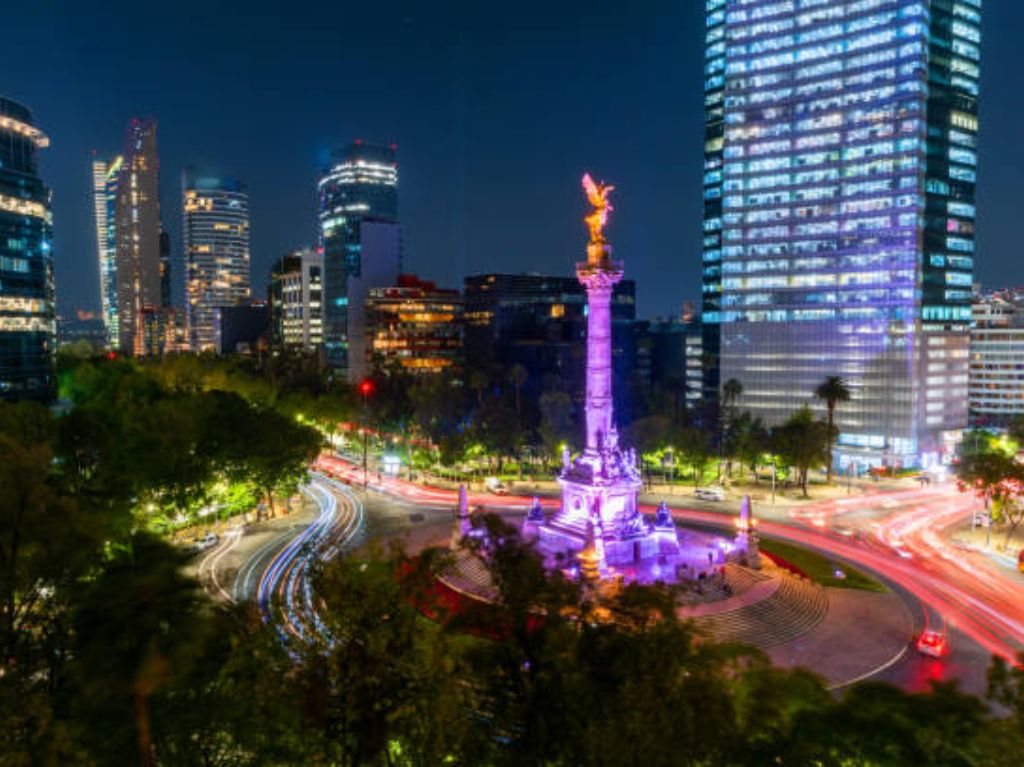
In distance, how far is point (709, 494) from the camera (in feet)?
250

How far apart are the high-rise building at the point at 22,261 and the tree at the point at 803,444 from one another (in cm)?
8959

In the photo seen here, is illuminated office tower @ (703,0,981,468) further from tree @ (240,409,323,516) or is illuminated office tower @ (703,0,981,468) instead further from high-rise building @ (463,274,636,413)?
tree @ (240,409,323,516)

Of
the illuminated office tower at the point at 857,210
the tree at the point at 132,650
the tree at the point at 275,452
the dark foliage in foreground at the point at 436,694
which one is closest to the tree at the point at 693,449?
the illuminated office tower at the point at 857,210

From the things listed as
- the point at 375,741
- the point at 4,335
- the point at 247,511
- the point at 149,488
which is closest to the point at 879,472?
the point at 247,511

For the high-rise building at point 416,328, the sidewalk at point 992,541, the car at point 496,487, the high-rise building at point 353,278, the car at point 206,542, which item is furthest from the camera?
the high-rise building at point 353,278

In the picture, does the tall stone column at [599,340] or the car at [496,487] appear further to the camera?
the car at [496,487]

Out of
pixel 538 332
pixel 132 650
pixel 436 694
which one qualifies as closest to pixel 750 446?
pixel 436 694

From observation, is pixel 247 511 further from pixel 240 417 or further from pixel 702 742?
pixel 702 742

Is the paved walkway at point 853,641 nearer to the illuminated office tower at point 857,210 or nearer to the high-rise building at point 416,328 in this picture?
the illuminated office tower at point 857,210

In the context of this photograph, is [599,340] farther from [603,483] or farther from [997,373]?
[997,373]

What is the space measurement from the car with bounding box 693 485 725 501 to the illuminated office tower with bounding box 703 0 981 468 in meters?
34.1

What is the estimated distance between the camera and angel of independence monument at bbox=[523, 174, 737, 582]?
5131 cm

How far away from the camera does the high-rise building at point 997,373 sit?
13150 cm

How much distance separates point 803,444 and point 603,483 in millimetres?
34788
